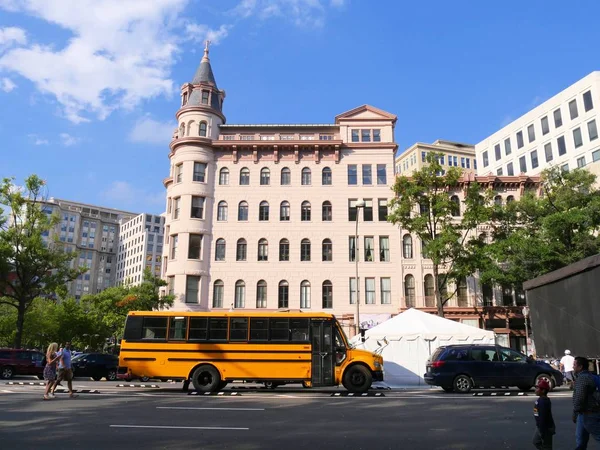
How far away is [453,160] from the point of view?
9294cm

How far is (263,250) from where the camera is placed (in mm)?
39500

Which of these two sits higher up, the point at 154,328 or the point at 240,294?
the point at 240,294

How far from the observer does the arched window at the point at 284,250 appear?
Result: 39281 mm

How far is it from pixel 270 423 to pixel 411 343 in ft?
44.7

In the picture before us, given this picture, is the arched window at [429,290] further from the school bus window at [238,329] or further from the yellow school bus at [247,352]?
the school bus window at [238,329]

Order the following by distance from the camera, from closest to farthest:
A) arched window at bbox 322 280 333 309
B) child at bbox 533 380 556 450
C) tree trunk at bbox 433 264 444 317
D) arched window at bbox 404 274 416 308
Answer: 1. child at bbox 533 380 556 450
2. tree trunk at bbox 433 264 444 317
3. arched window at bbox 404 274 416 308
4. arched window at bbox 322 280 333 309

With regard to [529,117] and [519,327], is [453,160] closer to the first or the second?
[529,117]

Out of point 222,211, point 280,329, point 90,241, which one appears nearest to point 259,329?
point 280,329

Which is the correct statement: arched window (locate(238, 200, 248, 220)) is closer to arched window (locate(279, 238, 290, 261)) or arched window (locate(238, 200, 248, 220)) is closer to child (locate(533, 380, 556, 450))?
arched window (locate(279, 238, 290, 261))

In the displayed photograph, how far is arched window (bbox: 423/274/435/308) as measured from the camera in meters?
37.9

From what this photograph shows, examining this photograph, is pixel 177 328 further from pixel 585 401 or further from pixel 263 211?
pixel 263 211

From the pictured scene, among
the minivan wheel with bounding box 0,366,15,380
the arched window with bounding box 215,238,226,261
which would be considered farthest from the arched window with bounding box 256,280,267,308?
the minivan wheel with bounding box 0,366,15,380

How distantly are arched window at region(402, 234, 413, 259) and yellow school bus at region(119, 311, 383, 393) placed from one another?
2275 cm

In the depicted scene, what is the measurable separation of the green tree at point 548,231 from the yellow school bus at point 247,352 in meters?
19.6
